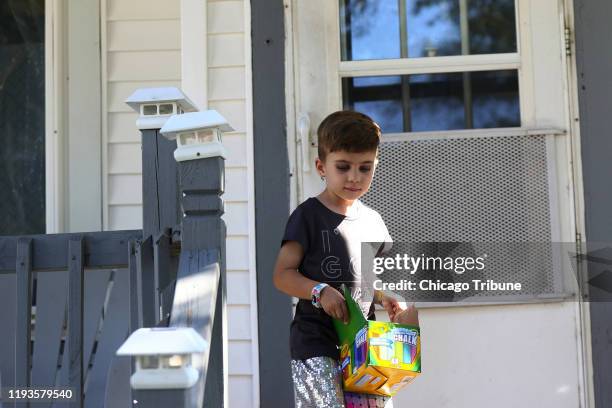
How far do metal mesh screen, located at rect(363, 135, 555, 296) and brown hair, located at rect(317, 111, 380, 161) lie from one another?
126 cm

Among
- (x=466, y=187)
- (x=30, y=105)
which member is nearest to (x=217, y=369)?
(x=466, y=187)

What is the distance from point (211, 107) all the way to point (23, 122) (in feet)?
4.59

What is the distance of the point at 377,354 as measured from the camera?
2.56 metres

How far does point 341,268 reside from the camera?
2926mm

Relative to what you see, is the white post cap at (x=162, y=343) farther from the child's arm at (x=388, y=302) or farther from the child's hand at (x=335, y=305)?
the child's arm at (x=388, y=302)

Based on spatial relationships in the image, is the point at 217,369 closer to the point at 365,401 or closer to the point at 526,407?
the point at 365,401

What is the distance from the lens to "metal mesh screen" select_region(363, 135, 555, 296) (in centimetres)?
422

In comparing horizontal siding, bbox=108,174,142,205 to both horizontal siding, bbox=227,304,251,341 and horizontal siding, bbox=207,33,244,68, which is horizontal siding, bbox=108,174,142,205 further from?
horizontal siding, bbox=227,304,251,341

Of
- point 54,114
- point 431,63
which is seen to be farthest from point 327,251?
point 54,114

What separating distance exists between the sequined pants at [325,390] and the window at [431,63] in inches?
68.8

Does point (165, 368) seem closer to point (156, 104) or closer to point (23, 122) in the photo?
point (156, 104)

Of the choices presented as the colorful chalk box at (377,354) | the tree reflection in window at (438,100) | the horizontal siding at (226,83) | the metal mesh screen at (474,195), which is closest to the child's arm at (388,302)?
the colorful chalk box at (377,354)

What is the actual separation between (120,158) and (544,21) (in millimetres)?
2385

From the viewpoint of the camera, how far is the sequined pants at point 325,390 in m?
2.82
